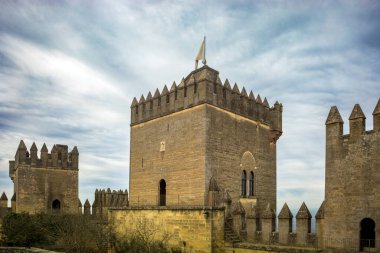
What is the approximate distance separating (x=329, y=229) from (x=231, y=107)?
7.96m

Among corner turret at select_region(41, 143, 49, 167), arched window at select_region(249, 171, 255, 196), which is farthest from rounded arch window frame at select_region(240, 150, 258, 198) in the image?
corner turret at select_region(41, 143, 49, 167)

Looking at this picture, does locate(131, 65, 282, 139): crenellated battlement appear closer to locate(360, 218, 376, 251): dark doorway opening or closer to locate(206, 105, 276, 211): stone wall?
locate(206, 105, 276, 211): stone wall

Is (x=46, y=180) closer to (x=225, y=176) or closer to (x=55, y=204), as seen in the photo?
(x=55, y=204)

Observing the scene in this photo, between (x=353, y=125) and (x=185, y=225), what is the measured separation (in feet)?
25.6

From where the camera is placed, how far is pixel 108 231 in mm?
18469

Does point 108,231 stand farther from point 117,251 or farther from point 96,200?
point 96,200

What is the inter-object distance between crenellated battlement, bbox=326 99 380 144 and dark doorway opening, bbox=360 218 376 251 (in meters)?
2.77

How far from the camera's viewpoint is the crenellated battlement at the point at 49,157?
26.8 metres

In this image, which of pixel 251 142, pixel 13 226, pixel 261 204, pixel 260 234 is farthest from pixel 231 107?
pixel 13 226

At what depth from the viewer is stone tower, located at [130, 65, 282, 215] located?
57.5ft

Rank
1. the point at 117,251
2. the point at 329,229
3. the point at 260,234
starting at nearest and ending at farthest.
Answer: the point at 329,229
the point at 260,234
the point at 117,251

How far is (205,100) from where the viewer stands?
→ 57.7ft

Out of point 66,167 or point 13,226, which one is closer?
point 13,226

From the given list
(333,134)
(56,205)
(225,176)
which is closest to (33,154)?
(56,205)
